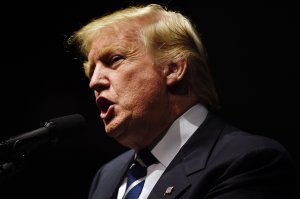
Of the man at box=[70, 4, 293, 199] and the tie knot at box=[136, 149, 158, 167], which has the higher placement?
the man at box=[70, 4, 293, 199]

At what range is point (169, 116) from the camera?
202 cm

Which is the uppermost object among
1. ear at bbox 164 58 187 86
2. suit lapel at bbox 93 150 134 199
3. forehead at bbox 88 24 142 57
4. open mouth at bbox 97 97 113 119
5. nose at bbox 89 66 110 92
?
forehead at bbox 88 24 142 57

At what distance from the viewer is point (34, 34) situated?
2943 mm

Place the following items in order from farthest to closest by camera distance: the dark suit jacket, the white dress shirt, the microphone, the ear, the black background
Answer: the black background, the ear, the white dress shirt, the dark suit jacket, the microphone

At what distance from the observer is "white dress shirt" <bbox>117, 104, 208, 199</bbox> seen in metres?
1.93

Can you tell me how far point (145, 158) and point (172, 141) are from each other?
0.50 ft

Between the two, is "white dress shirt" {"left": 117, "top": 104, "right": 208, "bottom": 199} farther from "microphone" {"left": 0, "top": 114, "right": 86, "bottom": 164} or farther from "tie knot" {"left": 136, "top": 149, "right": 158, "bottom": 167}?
"microphone" {"left": 0, "top": 114, "right": 86, "bottom": 164}

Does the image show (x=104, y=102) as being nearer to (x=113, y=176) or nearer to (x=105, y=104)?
(x=105, y=104)

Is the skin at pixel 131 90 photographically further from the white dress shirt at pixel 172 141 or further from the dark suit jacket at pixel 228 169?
the dark suit jacket at pixel 228 169

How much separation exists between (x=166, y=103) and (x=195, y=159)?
1.05 feet

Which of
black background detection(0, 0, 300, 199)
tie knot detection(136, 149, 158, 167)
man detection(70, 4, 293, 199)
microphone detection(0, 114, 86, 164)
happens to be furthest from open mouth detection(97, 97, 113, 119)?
black background detection(0, 0, 300, 199)

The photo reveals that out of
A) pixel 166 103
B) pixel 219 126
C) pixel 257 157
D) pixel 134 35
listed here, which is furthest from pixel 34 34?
pixel 257 157

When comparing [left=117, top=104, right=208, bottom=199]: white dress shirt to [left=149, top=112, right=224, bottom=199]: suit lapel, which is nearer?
[left=149, top=112, right=224, bottom=199]: suit lapel

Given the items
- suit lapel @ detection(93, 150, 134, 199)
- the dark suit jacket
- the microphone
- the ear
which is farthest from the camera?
suit lapel @ detection(93, 150, 134, 199)
